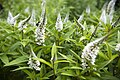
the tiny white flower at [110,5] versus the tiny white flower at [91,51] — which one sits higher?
the tiny white flower at [110,5]

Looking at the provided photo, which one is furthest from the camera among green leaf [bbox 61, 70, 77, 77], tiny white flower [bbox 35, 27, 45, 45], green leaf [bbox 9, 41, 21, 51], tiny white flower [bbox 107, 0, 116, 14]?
tiny white flower [bbox 107, 0, 116, 14]

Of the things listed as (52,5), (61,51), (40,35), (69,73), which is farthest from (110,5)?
(52,5)

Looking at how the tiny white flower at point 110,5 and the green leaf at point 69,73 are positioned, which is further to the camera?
the tiny white flower at point 110,5

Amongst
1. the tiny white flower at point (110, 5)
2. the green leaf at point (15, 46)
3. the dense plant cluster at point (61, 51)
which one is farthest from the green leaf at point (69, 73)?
the tiny white flower at point (110, 5)

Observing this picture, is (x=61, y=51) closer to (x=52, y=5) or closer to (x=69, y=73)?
(x=69, y=73)

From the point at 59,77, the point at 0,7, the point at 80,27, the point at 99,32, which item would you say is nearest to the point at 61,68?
the point at 59,77

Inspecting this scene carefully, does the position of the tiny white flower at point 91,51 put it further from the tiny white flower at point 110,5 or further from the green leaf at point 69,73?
the tiny white flower at point 110,5

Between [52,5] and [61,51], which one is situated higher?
[52,5]

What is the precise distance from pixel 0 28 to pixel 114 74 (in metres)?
1.41

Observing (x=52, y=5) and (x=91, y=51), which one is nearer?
(x=91, y=51)

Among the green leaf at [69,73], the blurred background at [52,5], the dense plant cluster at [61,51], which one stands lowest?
the green leaf at [69,73]

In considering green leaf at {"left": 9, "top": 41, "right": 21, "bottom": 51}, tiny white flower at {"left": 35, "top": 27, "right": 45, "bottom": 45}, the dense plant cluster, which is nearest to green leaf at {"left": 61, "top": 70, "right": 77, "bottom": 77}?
the dense plant cluster

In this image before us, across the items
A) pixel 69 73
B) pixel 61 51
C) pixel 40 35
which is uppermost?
pixel 40 35

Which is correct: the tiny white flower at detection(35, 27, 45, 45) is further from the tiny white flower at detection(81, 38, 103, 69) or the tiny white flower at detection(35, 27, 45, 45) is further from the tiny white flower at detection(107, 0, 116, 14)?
the tiny white flower at detection(107, 0, 116, 14)
